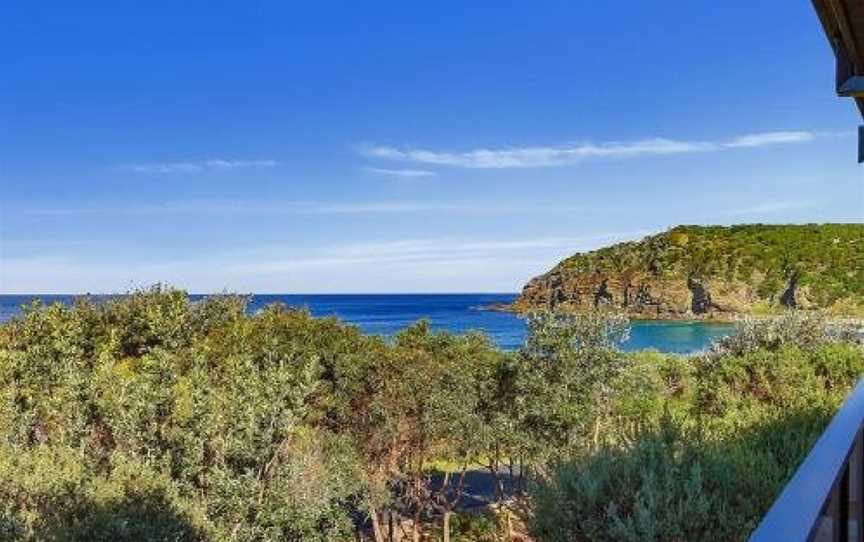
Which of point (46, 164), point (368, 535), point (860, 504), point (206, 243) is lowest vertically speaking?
point (368, 535)

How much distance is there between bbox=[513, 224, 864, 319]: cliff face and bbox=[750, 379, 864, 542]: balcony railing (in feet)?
155

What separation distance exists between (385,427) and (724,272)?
53331 mm

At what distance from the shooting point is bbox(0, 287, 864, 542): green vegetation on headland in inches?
216

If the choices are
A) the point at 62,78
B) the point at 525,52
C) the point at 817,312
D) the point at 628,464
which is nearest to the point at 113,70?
the point at 62,78

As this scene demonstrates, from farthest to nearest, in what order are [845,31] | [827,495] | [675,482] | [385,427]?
1. [385,427]
2. [675,482]
3. [845,31]
4. [827,495]

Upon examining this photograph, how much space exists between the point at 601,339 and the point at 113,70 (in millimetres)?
19245

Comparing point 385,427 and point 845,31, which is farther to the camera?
point 385,427

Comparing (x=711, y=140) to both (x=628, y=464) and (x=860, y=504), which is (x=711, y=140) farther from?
(x=860, y=504)

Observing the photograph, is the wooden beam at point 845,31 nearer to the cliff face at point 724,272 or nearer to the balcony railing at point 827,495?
the balcony railing at point 827,495

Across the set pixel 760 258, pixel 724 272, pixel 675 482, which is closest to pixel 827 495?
pixel 675 482

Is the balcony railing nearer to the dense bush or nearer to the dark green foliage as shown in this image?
the dense bush

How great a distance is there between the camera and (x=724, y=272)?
62.2 meters

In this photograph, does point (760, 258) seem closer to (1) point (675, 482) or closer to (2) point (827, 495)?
(1) point (675, 482)

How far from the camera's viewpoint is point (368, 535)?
16297mm
